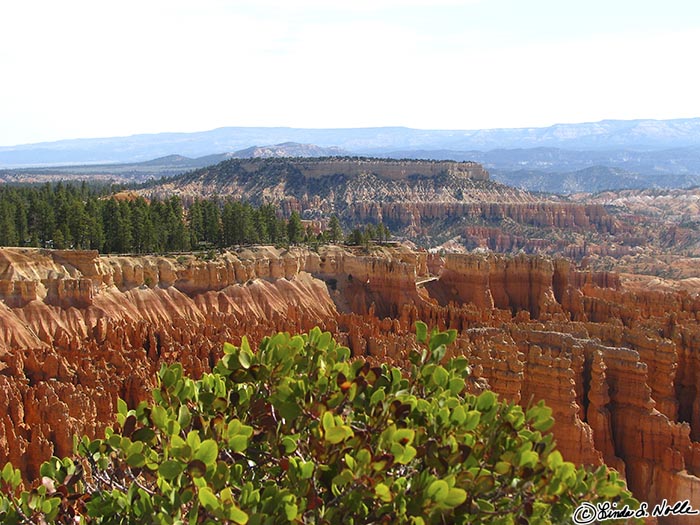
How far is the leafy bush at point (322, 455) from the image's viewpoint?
10195mm

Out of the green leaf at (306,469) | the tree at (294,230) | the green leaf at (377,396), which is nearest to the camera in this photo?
the green leaf at (306,469)

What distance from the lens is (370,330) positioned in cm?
5156

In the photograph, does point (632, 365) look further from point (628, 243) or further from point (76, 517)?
point (628, 243)

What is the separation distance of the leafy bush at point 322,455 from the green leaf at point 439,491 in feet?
0.06

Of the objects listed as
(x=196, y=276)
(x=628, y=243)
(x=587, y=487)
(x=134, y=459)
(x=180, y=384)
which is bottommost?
(x=628, y=243)

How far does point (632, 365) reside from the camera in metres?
36.5

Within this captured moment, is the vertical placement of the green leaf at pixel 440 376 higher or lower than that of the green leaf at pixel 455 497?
higher

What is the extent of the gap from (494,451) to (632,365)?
27.9 m

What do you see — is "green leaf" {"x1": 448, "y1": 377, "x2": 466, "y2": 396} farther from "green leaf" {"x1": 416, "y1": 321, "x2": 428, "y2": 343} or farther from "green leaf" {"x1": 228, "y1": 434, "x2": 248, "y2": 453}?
"green leaf" {"x1": 228, "y1": 434, "x2": 248, "y2": 453}

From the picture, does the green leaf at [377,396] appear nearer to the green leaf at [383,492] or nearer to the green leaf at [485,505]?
the green leaf at [383,492]

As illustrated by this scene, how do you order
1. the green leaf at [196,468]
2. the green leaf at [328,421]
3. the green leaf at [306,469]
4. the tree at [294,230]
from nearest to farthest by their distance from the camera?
the green leaf at [196,468], the green leaf at [306,469], the green leaf at [328,421], the tree at [294,230]

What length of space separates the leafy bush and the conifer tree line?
58.4m

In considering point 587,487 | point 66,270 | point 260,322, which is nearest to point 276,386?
point 587,487

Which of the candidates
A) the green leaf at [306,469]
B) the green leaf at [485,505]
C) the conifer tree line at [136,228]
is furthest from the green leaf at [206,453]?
the conifer tree line at [136,228]
